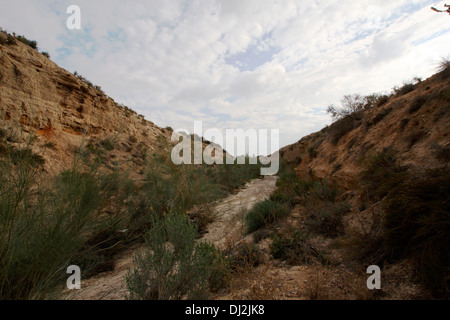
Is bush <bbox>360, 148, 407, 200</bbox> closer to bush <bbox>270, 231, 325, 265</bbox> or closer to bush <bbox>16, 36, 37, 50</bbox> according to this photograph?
bush <bbox>270, 231, 325, 265</bbox>

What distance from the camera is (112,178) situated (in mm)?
4250

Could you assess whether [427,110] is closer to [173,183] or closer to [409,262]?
[409,262]

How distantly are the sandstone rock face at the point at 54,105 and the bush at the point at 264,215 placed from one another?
11.0 ft

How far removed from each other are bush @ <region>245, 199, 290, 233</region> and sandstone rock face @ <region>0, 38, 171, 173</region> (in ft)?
11.0

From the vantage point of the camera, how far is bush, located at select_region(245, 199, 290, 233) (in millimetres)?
4918

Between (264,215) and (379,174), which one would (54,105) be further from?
(379,174)

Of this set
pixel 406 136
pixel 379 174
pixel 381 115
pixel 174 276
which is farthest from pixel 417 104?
pixel 174 276

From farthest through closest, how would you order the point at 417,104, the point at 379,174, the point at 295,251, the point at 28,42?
the point at 28,42 → the point at 417,104 → the point at 379,174 → the point at 295,251

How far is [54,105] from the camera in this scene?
10062 mm

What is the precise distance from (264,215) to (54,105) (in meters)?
11.7

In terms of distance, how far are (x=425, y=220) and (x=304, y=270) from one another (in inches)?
57.7

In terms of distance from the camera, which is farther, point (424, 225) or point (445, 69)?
point (445, 69)

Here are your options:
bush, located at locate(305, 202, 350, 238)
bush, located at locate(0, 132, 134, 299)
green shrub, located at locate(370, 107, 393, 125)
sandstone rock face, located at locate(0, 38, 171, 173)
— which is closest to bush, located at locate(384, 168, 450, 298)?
bush, located at locate(305, 202, 350, 238)
